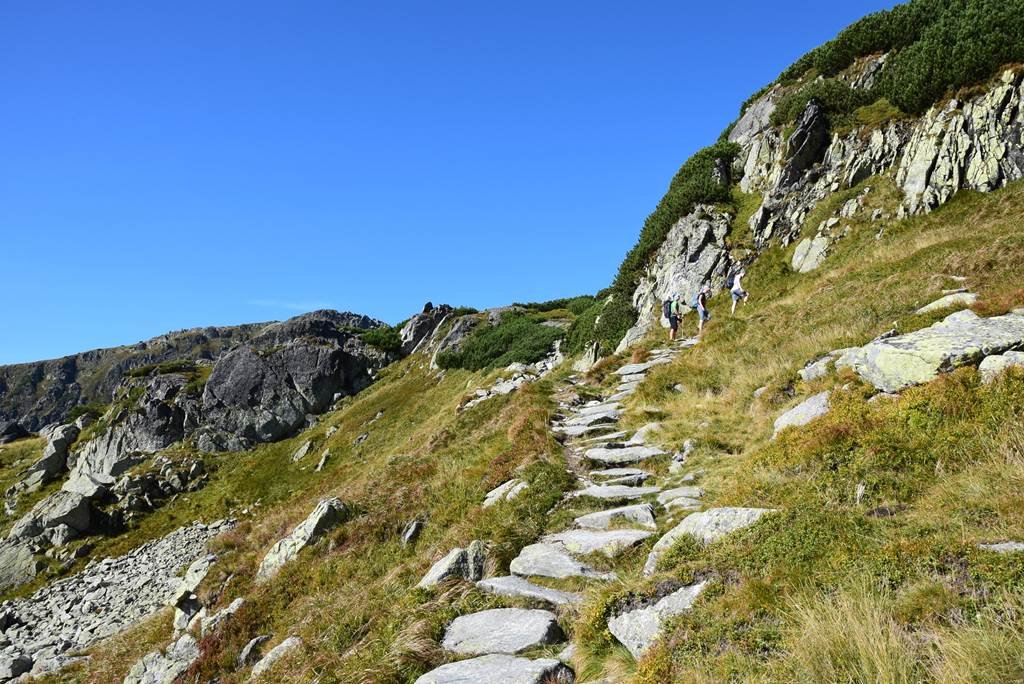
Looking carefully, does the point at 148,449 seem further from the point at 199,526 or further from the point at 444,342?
the point at 444,342

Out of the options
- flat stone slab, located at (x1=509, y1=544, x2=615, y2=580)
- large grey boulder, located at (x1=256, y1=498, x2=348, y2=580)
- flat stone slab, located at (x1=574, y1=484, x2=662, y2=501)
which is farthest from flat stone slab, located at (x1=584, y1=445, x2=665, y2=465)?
large grey boulder, located at (x1=256, y1=498, x2=348, y2=580)

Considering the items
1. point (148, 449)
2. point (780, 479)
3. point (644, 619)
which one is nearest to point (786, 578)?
point (644, 619)

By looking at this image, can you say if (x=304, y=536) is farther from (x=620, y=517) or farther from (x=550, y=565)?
(x=620, y=517)

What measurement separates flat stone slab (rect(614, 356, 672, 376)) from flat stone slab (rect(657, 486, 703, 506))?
1235 cm

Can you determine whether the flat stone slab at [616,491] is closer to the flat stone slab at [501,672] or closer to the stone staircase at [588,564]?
the stone staircase at [588,564]

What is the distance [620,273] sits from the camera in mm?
43938

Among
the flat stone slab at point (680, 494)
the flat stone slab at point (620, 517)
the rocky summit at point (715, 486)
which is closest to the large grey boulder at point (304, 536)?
the rocky summit at point (715, 486)

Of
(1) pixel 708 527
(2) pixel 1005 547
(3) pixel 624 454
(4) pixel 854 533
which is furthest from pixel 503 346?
(2) pixel 1005 547

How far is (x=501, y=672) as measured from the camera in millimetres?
6145

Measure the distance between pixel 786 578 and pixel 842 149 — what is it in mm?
34727

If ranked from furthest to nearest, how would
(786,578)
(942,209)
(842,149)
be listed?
(842,149), (942,209), (786,578)

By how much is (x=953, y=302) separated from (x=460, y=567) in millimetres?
13531

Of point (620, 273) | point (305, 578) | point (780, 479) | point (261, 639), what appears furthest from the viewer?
point (620, 273)

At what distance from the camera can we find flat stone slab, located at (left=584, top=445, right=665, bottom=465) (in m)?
13.6
